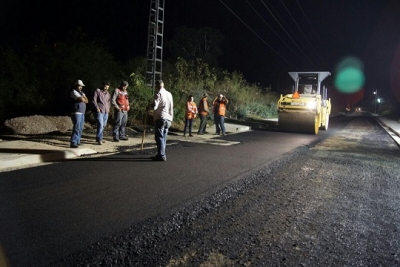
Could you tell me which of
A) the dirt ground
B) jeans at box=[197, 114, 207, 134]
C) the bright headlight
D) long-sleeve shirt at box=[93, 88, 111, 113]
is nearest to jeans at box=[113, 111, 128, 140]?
long-sleeve shirt at box=[93, 88, 111, 113]

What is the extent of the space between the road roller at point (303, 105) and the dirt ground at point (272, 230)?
9.21 metres

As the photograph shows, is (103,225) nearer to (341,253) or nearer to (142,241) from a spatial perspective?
(142,241)

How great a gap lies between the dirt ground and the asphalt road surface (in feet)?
0.04

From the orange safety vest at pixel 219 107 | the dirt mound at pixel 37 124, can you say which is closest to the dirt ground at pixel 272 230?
the orange safety vest at pixel 219 107

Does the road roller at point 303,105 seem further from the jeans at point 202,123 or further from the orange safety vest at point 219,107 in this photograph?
the jeans at point 202,123

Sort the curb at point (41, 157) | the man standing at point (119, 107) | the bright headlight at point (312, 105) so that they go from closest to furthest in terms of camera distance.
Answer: the curb at point (41, 157) → the man standing at point (119, 107) → the bright headlight at point (312, 105)

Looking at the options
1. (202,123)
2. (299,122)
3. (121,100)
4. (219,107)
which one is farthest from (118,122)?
(299,122)

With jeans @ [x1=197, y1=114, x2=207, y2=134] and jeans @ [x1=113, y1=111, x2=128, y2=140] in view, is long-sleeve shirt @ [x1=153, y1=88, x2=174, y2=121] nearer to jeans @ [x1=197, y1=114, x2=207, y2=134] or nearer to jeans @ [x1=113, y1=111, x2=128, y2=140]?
jeans @ [x1=113, y1=111, x2=128, y2=140]

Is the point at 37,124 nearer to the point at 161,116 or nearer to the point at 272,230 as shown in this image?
the point at 161,116

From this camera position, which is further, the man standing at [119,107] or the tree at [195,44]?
the tree at [195,44]

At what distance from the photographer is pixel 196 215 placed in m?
3.75

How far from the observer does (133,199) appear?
4223 mm

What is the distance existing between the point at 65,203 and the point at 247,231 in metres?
2.28

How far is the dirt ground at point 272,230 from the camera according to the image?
2.74m
